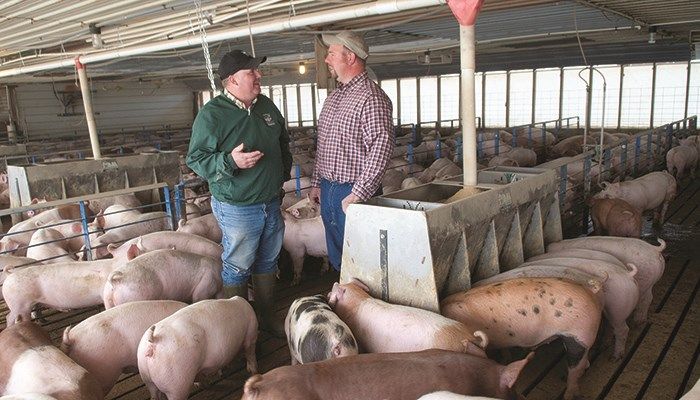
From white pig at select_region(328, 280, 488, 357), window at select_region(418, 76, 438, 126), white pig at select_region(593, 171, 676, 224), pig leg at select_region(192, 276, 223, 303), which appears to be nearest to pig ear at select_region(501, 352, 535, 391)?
white pig at select_region(328, 280, 488, 357)

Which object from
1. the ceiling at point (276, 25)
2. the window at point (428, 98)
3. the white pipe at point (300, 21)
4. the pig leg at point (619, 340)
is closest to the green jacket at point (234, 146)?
the ceiling at point (276, 25)

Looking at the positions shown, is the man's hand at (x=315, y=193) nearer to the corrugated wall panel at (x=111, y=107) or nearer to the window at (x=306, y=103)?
the corrugated wall panel at (x=111, y=107)

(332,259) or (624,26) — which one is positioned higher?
(624,26)

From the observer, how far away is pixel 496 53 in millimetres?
15102

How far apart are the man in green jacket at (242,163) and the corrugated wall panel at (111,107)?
1797cm

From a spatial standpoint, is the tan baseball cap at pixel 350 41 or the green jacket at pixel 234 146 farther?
the tan baseball cap at pixel 350 41

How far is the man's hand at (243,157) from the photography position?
139 inches

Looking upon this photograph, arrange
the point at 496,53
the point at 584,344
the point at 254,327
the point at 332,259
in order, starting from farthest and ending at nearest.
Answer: the point at 496,53 → the point at 332,259 → the point at 254,327 → the point at 584,344

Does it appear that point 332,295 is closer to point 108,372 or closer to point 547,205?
point 108,372

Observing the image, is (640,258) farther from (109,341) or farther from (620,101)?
(620,101)

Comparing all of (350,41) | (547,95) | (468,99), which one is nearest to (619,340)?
(468,99)

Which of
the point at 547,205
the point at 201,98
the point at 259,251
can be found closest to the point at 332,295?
the point at 259,251

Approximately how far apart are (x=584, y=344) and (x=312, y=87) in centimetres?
1947

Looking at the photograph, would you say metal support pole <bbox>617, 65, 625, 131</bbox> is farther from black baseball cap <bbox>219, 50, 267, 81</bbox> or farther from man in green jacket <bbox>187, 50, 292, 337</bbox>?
black baseball cap <bbox>219, 50, 267, 81</bbox>
